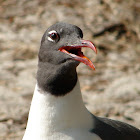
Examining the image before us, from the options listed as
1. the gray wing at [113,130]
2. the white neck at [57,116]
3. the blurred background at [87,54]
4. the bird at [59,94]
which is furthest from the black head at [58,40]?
the blurred background at [87,54]

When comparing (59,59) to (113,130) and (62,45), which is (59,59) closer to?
(62,45)

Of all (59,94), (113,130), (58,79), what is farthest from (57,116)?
(113,130)

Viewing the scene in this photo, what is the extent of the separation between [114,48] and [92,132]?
3.60 metres

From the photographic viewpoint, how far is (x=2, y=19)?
23.7 feet

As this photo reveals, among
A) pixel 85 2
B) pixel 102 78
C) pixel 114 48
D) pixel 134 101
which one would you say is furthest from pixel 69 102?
pixel 85 2

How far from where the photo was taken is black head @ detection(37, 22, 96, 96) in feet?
9.86

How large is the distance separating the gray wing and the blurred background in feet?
3.99

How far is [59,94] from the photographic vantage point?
3074mm

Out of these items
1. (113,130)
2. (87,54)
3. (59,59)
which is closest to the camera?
(59,59)

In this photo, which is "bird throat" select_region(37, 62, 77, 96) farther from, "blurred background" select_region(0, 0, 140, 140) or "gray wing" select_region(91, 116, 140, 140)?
"blurred background" select_region(0, 0, 140, 140)

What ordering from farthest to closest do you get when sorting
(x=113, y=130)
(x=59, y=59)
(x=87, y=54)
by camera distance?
(x=87, y=54) → (x=113, y=130) → (x=59, y=59)

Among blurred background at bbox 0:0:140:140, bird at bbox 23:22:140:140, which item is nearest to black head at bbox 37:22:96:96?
bird at bbox 23:22:140:140

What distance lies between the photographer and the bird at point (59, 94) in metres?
3.04

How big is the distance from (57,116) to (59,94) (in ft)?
0.58
